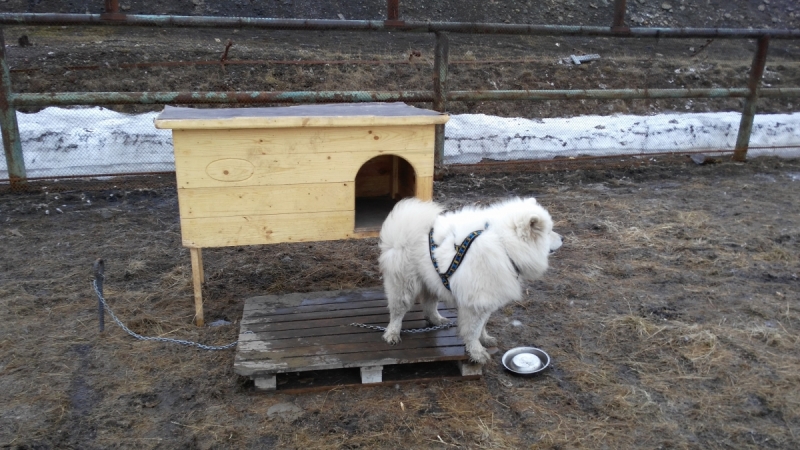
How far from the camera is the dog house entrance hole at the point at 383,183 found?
4391 mm

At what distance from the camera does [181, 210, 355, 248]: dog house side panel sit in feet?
11.5

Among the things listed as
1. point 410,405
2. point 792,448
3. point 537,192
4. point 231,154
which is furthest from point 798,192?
point 231,154

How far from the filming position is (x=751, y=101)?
7.72m

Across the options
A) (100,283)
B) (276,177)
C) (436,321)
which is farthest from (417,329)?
(100,283)

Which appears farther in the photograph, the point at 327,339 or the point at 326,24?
the point at 326,24

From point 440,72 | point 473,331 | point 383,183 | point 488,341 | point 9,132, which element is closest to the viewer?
point 473,331

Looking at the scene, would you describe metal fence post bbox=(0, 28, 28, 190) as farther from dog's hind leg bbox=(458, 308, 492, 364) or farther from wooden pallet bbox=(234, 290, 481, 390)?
dog's hind leg bbox=(458, 308, 492, 364)

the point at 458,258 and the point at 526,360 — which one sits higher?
the point at 458,258

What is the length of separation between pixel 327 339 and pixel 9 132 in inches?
175

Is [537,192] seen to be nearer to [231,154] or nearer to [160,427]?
[231,154]

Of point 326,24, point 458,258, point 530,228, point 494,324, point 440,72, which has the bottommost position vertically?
point 494,324

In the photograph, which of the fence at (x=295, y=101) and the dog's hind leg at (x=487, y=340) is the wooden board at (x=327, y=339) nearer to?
the dog's hind leg at (x=487, y=340)

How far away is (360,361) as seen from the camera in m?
3.09

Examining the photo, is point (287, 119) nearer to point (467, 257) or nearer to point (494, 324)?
point (467, 257)
